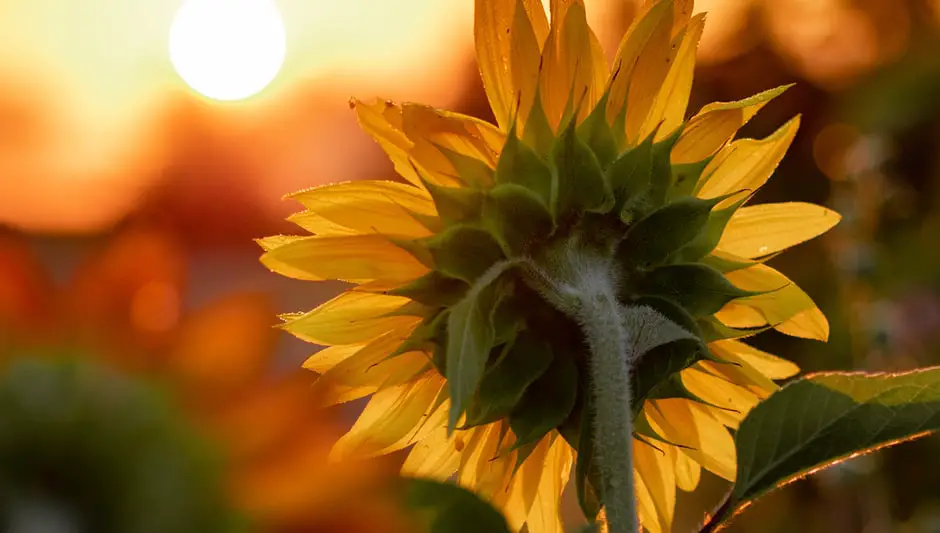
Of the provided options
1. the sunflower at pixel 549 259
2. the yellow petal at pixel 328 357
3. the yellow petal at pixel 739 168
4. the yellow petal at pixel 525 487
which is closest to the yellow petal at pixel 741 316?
the sunflower at pixel 549 259

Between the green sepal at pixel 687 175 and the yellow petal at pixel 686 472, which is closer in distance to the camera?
the green sepal at pixel 687 175

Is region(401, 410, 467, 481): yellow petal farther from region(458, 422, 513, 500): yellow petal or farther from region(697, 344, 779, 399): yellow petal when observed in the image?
region(697, 344, 779, 399): yellow petal

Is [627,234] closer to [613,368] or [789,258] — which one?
[613,368]

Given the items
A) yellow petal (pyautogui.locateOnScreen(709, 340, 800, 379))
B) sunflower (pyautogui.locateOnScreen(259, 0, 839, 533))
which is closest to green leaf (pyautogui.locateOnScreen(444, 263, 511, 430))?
sunflower (pyautogui.locateOnScreen(259, 0, 839, 533))

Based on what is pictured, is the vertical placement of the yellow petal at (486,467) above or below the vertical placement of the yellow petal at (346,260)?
below

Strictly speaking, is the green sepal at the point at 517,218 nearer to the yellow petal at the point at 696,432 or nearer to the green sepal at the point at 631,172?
the green sepal at the point at 631,172

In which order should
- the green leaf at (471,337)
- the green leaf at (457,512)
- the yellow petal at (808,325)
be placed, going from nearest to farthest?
the green leaf at (457,512) → the green leaf at (471,337) → the yellow petal at (808,325)

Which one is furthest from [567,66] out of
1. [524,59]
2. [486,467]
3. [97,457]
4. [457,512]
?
[97,457]
